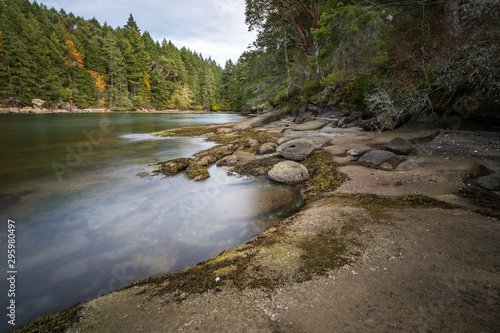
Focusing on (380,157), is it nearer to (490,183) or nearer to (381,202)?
(490,183)

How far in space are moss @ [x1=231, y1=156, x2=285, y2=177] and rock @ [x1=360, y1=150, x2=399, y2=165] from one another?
312 centimetres

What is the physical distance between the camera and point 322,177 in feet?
18.1

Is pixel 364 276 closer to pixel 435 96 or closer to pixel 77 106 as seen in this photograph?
pixel 435 96

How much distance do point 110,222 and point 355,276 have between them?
493cm

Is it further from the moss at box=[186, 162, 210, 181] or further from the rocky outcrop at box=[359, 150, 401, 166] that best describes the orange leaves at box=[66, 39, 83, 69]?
the rocky outcrop at box=[359, 150, 401, 166]

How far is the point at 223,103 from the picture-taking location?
237 ft

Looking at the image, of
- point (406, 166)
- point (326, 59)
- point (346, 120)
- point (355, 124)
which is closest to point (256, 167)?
point (406, 166)

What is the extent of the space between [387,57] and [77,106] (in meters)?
54.4

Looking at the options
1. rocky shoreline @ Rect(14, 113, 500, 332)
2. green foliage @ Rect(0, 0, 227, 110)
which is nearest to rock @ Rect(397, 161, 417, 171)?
rocky shoreline @ Rect(14, 113, 500, 332)

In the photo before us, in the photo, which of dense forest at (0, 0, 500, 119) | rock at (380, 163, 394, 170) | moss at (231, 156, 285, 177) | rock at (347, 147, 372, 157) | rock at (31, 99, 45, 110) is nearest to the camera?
rock at (380, 163, 394, 170)

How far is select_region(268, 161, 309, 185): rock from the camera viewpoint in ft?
19.5

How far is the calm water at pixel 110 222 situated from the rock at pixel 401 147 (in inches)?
140

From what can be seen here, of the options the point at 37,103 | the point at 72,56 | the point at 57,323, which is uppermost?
the point at 72,56

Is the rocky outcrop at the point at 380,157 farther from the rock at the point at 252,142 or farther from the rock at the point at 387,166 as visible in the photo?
the rock at the point at 252,142
